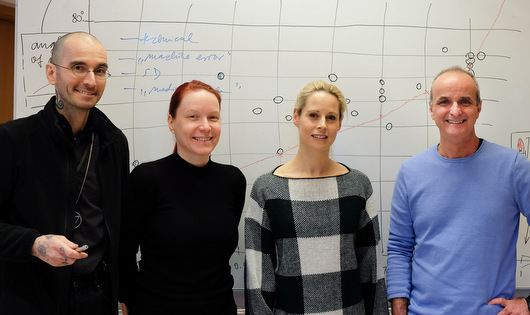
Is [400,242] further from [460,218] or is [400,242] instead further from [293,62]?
[293,62]

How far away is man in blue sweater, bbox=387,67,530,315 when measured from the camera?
1.47 m

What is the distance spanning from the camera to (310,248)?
4.96 feet

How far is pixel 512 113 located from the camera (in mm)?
1917

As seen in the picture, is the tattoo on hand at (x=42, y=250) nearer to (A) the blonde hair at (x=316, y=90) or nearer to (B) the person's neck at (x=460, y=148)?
(A) the blonde hair at (x=316, y=90)

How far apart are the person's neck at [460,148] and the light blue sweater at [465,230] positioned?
30 mm

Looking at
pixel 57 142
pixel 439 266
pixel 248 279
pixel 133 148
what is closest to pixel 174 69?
pixel 133 148

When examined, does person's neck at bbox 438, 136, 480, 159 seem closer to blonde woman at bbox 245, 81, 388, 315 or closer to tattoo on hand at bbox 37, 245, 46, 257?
blonde woman at bbox 245, 81, 388, 315

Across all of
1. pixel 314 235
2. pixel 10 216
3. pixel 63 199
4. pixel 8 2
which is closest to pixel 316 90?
pixel 314 235

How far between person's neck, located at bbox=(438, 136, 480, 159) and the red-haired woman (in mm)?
831

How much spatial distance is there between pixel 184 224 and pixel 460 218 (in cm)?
97

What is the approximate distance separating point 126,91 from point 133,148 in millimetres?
265

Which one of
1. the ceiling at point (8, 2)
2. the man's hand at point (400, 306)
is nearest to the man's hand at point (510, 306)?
the man's hand at point (400, 306)

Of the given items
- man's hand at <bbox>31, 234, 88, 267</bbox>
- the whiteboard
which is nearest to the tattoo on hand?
man's hand at <bbox>31, 234, 88, 267</bbox>

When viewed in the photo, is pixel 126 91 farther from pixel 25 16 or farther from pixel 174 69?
pixel 25 16
